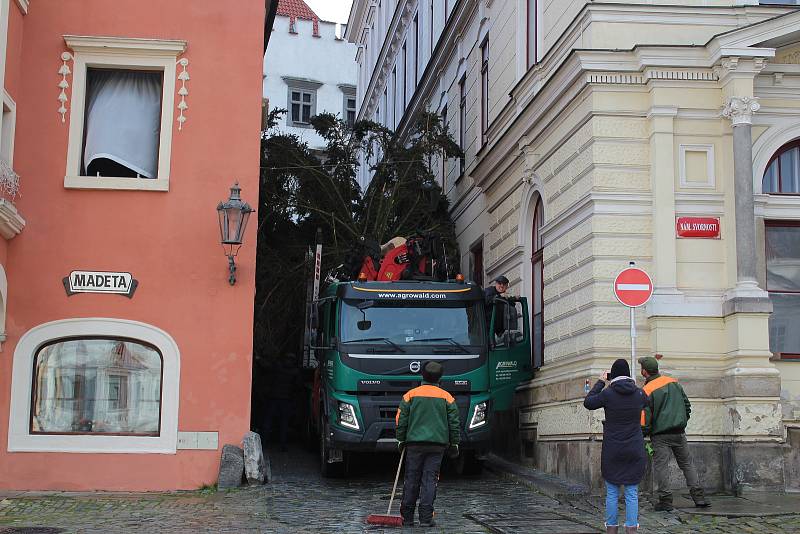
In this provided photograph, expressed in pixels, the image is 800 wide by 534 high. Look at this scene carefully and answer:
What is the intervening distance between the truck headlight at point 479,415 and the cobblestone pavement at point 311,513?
2.84 feet

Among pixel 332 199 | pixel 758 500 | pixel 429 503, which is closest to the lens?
pixel 429 503

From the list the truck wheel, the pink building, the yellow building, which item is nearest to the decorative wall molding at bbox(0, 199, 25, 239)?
the pink building

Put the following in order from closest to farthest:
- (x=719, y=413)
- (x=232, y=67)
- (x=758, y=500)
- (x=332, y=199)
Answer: (x=758, y=500), (x=719, y=413), (x=232, y=67), (x=332, y=199)

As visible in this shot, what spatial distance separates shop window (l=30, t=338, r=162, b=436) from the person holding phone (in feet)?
21.0

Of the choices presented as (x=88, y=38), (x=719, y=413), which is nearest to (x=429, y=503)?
(x=719, y=413)

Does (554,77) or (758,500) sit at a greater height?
(554,77)

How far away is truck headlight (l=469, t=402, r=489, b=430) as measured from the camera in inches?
575

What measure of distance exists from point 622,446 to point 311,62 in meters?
45.2

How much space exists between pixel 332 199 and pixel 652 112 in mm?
8878

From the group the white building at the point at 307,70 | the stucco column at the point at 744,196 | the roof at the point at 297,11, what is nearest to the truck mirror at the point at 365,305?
the stucco column at the point at 744,196

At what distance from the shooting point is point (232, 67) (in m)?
14.9

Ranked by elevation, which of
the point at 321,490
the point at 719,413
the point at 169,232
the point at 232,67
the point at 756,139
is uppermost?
the point at 232,67

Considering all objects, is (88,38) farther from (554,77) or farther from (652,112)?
(652,112)

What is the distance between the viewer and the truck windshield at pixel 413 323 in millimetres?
14844
